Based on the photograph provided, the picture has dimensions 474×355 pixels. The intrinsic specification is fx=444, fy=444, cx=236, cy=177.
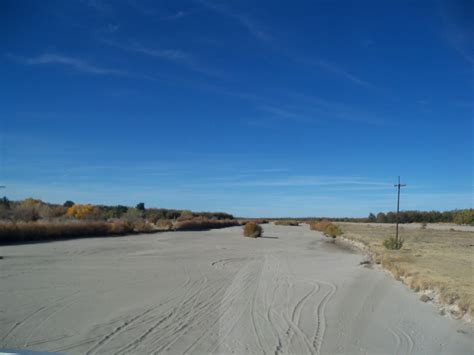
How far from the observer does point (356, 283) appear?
17.2 metres

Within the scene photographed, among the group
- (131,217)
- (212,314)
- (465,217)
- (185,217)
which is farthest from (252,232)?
(465,217)

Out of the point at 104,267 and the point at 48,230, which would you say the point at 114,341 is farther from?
the point at 48,230

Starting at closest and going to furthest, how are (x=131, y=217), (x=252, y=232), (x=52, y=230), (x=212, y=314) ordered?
(x=212, y=314), (x=52, y=230), (x=252, y=232), (x=131, y=217)

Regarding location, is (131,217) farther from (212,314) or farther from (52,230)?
(212,314)

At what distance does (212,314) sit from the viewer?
35.0 feet

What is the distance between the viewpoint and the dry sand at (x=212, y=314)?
8305 millimetres

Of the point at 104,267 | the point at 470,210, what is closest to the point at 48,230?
the point at 104,267

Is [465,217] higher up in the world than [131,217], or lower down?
higher up

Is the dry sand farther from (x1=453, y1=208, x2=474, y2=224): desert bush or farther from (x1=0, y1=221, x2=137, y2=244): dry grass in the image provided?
(x1=453, y1=208, x2=474, y2=224): desert bush

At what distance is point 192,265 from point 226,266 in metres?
1.63

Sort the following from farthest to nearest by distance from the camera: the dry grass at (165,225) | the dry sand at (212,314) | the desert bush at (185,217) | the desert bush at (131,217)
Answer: the desert bush at (185,217), the desert bush at (131,217), the dry grass at (165,225), the dry sand at (212,314)

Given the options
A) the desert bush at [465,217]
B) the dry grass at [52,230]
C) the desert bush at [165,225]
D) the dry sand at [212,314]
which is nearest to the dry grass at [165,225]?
the desert bush at [165,225]

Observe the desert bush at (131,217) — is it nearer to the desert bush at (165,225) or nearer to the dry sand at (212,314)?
the desert bush at (165,225)

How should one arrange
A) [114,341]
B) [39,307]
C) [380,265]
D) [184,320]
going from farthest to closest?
1. [380,265]
2. [39,307]
3. [184,320]
4. [114,341]
